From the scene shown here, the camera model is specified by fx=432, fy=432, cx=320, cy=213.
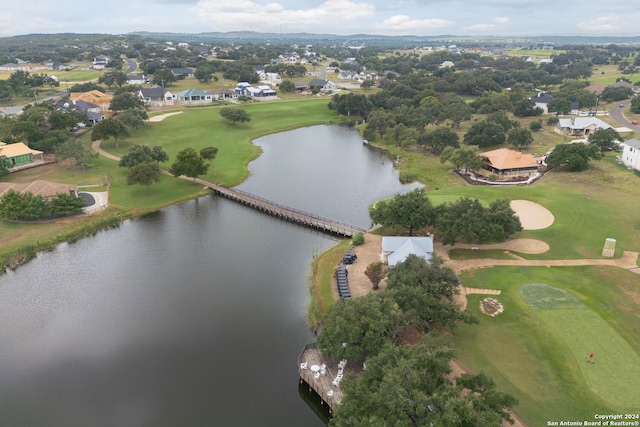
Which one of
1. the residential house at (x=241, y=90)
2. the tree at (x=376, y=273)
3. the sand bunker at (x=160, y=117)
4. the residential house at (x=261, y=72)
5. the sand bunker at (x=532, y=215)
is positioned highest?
the residential house at (x=261, y=72)

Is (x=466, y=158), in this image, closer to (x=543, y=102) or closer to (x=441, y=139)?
(x=441, y=139)

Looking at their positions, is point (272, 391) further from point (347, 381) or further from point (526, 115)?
point (526, 115)

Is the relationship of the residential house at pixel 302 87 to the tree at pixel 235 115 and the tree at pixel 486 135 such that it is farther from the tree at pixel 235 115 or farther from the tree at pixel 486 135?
the tree at pixel 486 135

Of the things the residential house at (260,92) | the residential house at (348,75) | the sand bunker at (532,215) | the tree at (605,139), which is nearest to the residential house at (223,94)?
the residential house at (260,92)

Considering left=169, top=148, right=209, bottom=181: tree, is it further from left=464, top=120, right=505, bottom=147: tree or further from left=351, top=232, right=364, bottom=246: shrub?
left=464, top=120, right=505, bottom=147: tree


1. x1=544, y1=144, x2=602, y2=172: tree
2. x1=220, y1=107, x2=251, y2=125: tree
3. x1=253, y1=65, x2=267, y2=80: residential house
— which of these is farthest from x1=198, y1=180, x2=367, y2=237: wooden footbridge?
x1=253, y1=65, x2=267, y2=80: residential house

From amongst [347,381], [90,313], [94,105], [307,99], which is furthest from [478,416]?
[307,99]
